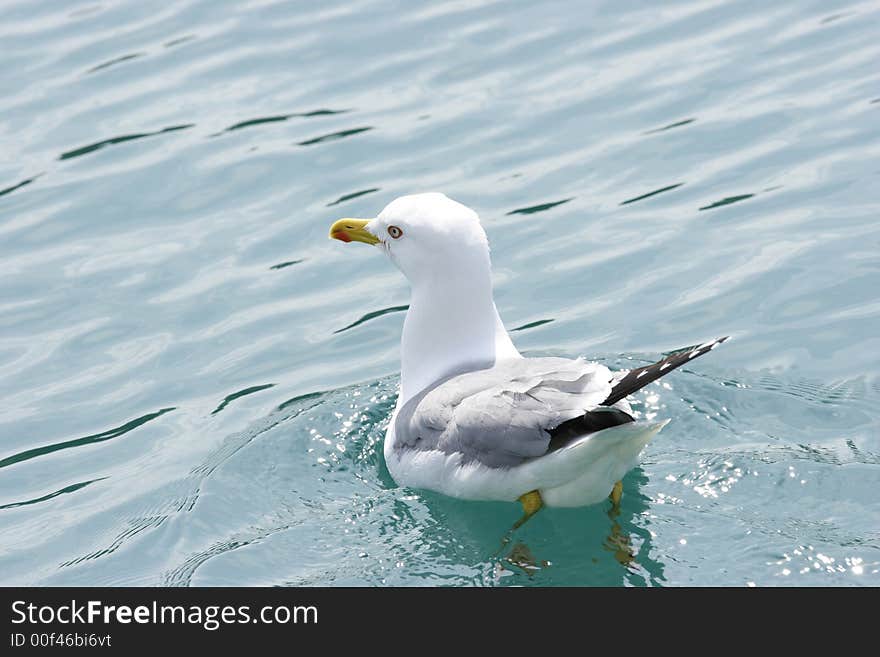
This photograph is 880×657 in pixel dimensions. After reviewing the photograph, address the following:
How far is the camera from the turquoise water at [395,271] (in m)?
6.51

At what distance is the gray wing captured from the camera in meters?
6.09

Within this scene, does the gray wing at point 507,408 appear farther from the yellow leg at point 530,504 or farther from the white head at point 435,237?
the white head at point 435,237

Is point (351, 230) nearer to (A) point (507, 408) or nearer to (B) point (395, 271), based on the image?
(A) point (507, 408)

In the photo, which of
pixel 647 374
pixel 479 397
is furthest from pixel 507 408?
pixel 647 374

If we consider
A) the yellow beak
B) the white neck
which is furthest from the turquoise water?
the yellow beak

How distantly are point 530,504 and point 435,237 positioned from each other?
1417 mm

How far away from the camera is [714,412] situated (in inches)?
286

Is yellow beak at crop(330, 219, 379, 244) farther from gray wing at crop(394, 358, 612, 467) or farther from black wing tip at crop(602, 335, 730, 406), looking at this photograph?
→ black wing tip at crop(602, 335, 730, 406)

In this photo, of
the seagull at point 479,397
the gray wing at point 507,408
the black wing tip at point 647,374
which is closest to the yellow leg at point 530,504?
the seagull at point 479,397

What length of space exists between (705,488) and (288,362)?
9.32ft

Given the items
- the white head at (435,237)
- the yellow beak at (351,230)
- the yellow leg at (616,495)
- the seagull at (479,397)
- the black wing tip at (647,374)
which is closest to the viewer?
the black wing tip at (647,374)

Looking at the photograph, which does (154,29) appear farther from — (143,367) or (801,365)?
(801,365)

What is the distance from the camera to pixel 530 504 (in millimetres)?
6441
